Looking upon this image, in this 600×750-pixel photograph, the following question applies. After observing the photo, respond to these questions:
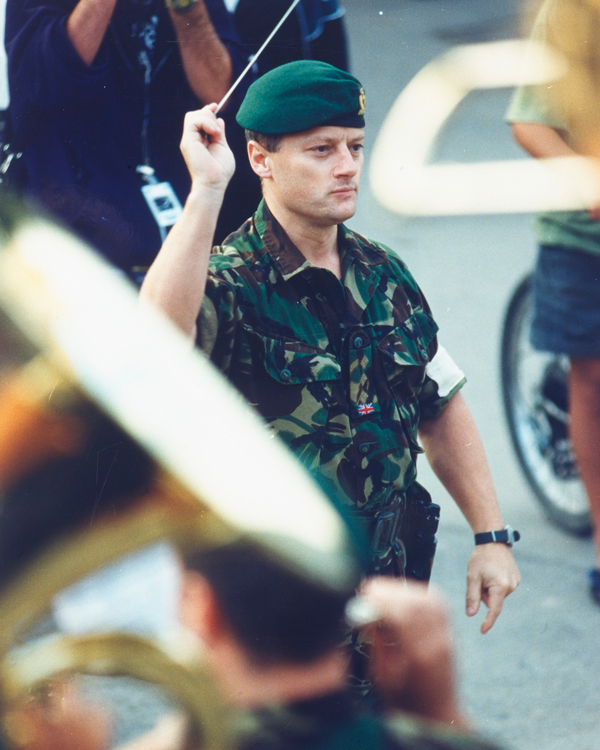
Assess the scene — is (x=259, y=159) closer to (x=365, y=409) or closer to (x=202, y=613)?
(x=365, y=409)

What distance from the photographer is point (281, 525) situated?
186 cm

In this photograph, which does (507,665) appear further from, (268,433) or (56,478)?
(56,478)

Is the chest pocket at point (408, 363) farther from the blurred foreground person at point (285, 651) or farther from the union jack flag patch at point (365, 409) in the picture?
the blurred foreground person at point (285, 651)

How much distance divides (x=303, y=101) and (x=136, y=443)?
72cm

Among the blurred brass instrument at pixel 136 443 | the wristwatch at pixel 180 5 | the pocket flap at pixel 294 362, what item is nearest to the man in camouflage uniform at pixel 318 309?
the pocket flap at pixel 294 362

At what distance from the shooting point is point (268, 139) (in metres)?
1.71

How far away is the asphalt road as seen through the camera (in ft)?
6.29

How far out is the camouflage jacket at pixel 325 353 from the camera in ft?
5.66

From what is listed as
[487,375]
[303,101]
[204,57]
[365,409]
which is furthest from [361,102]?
[487,375]

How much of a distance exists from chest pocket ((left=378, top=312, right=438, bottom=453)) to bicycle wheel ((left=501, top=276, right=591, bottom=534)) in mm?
491

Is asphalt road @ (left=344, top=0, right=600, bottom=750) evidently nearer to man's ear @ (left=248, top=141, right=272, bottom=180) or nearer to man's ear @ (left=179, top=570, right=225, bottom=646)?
man's ear @ (left=248, top=141, right=272, bottom=180)

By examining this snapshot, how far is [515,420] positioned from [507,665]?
62cm

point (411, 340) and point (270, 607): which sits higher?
point (411, 340)

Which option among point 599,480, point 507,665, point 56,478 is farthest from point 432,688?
point 56,478
